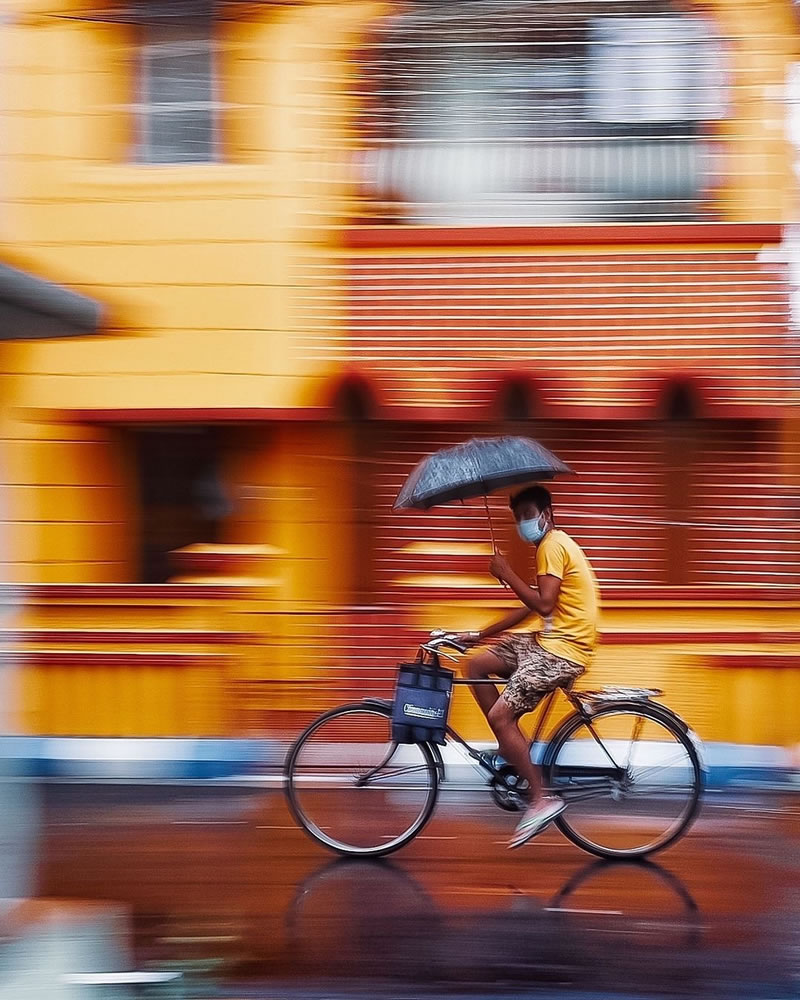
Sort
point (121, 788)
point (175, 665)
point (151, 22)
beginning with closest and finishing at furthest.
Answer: point (121, 788) < point (175, 665) < point (151, 22)

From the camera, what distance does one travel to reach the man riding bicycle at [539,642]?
578cm

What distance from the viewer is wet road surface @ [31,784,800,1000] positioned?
4.70 metres

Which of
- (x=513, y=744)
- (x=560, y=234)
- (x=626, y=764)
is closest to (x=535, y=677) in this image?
(x=513, y=744)

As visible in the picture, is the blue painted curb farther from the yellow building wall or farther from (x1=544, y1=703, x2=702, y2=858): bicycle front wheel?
(x1=544, y1=703, x2=702, y2=858): bicycle front wheel

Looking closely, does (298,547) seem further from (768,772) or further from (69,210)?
(768,772)

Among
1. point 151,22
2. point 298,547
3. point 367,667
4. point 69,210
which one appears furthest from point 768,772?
point 151,22

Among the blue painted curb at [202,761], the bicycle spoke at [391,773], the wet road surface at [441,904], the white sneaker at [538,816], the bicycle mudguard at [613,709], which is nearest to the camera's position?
the wet road surface at [441,904]

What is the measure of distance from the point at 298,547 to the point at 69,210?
2.92 metres

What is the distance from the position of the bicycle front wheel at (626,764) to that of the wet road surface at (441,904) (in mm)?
335

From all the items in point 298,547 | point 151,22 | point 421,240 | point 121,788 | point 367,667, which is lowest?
point 121,788

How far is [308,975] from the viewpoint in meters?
4.72

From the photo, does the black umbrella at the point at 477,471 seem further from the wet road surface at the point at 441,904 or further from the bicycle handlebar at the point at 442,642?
the wet road surface at the point at 441,904

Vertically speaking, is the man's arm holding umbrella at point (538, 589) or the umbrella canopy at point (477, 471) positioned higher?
the umbrella canopy at point (477, 471)

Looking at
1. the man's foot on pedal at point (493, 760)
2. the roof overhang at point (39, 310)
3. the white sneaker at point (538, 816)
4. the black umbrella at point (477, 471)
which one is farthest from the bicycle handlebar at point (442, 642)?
the roof overhang at point (39, 310)
